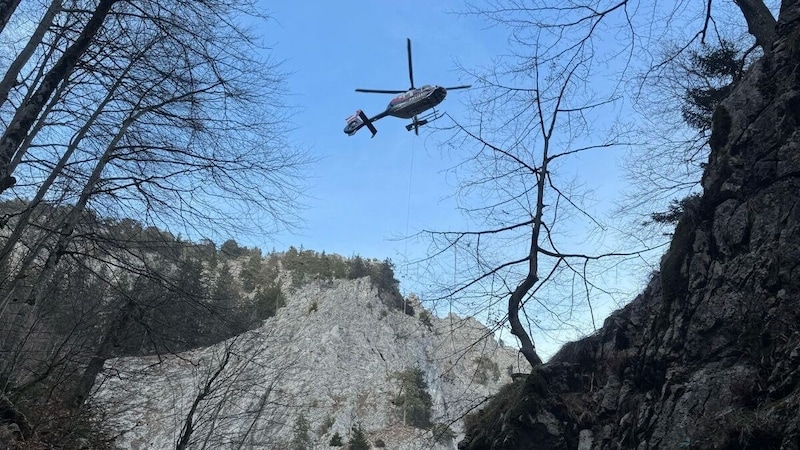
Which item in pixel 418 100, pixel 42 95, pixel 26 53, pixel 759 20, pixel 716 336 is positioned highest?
pixel 418 100

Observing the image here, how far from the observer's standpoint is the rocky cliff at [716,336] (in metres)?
3.99

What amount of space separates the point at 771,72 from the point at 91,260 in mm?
8020

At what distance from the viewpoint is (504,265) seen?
805 centimetres

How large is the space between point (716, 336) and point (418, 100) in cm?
969

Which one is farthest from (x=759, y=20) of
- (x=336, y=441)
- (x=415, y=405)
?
(x=415, y=405)

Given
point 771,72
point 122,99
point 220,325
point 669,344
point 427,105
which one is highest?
point 427,105

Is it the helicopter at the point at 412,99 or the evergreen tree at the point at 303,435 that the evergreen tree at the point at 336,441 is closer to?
the evergreen tree at the point at 303,435

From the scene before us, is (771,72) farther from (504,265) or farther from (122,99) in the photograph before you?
(122,99)

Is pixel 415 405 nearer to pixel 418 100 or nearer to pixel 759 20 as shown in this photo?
pixel 418 100

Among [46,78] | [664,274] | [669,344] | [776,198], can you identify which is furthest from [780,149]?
[46,78]

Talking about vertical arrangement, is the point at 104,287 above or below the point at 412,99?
below

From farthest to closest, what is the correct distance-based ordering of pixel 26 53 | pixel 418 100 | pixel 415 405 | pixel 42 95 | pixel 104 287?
1. pixel 415 405
2. pixel 418 100
3. pixel 104 287
4. pixel 42 95
5. pixel 26 53

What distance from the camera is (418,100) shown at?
13.2 metres

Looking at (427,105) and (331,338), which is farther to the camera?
(331,338)
